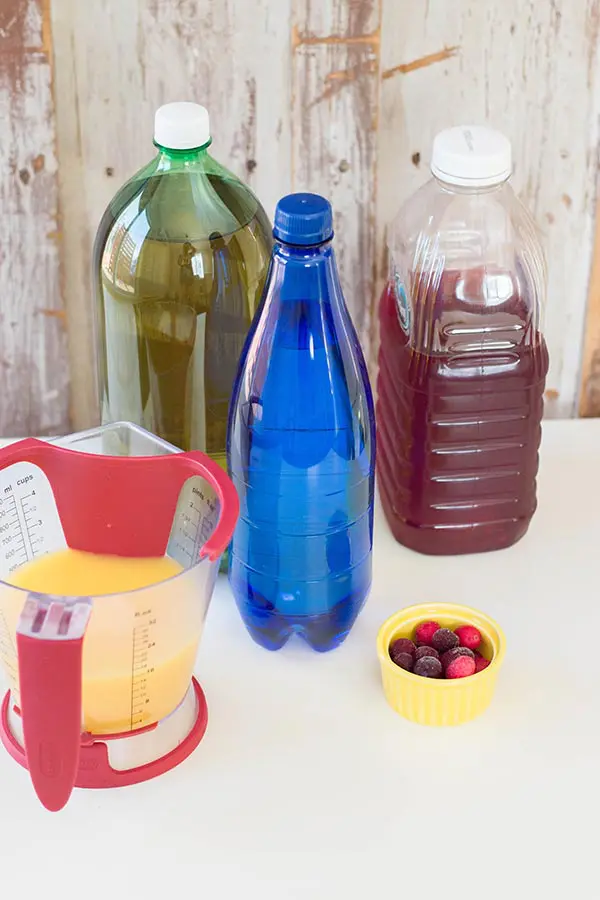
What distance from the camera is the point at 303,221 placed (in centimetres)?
85

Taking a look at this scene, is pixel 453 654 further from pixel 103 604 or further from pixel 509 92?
pixel 509 92

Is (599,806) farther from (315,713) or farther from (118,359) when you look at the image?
(118,359)

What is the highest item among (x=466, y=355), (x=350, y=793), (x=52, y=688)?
(x=466, y=355)

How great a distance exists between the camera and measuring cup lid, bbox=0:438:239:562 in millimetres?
903

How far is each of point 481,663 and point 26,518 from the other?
36 cm

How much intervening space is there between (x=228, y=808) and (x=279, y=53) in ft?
2.15

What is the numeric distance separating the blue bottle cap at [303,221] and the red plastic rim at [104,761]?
36cm

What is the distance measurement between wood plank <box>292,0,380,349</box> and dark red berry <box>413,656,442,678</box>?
1.47 ft

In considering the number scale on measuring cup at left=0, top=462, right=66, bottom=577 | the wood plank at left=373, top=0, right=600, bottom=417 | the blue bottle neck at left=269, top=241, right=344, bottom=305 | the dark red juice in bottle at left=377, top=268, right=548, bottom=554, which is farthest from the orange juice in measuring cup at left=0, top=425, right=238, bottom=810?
the wood plank at left=373, top=0, right=600, bottom=417

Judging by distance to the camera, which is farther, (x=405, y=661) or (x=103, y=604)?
Answer: (x=405, y=661)

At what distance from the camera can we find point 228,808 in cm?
84

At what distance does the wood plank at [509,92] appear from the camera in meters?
1.11

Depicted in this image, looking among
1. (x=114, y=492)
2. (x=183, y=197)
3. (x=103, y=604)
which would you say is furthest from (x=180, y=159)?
(x=103, y=604)

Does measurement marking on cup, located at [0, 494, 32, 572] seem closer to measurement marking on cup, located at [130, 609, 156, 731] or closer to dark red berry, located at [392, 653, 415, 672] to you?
measurement marking on cup, located at [130, 609, 156, 731]
